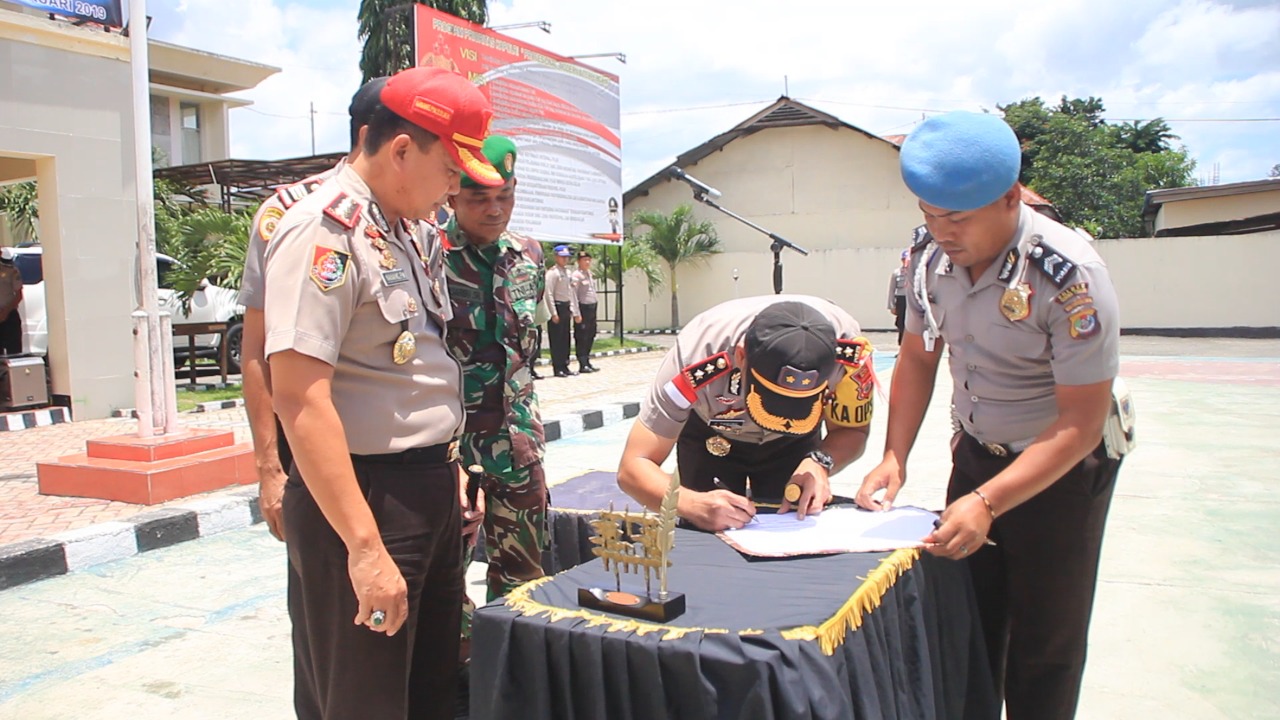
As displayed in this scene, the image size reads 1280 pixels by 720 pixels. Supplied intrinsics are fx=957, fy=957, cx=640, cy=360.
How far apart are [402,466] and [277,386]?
30 cm

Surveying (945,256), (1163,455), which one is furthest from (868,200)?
(945,256)

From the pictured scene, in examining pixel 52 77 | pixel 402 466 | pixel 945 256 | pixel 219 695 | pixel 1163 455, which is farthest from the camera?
pixel 52 77

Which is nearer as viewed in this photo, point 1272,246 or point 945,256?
point 945,256

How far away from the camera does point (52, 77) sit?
789 centimetres

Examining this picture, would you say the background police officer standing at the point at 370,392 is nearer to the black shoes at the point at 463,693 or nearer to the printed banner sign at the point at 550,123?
the black shoes at the point at 463,693

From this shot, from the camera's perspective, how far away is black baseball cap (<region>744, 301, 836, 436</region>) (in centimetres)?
236

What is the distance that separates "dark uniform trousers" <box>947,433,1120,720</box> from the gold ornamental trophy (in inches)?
36.4

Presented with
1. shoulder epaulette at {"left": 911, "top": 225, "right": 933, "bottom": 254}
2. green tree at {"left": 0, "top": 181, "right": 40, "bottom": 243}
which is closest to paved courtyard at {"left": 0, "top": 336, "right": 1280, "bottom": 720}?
shoulder epaulette at {"left": 911, "top": 225, "right": 933, "bottom": 254}

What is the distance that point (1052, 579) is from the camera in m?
2.21

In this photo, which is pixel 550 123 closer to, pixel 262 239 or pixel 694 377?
pixel 694 377

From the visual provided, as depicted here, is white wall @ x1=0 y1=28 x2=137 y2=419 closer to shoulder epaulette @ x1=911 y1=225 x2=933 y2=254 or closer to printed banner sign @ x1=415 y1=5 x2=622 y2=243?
printed banner sign @ x1=415 y1=5 x2=622 y2=243

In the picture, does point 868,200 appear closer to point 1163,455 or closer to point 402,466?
point 1163,455

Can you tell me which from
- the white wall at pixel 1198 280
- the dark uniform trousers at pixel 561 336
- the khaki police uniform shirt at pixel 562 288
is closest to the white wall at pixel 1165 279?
the white wall at pixel 1198 280

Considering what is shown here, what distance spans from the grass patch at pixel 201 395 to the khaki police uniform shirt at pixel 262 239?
7.50m
